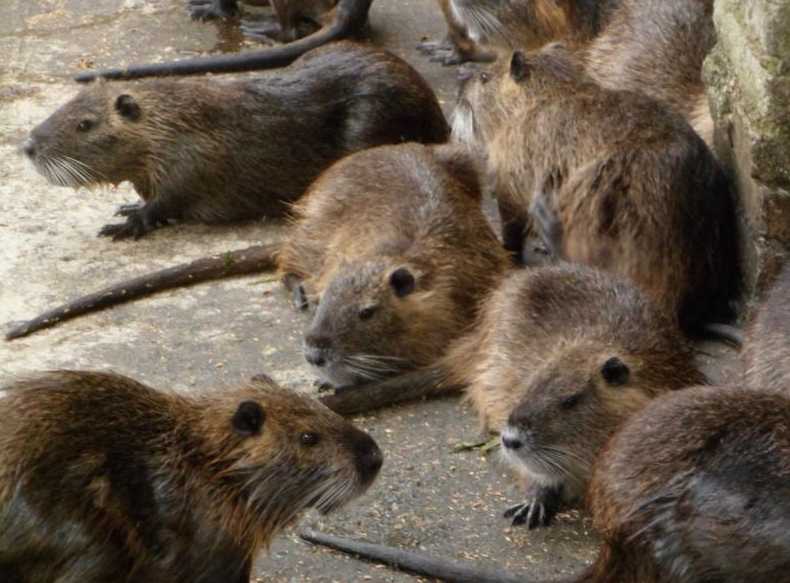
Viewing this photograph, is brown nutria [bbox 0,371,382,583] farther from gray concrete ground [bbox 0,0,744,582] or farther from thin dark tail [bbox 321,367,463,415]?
thin dark tail [bbox 321,367,463,415]

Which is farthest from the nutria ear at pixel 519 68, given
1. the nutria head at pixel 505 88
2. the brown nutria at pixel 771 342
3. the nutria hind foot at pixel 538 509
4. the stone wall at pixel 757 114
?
the nutria hind foot at pixel 538 509

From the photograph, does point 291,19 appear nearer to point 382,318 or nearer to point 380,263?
point 380,263

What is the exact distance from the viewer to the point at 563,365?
5.09 metres

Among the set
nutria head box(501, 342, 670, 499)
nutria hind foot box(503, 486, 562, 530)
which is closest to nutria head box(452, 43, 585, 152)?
nutria head box(501, 342, 670, 499)

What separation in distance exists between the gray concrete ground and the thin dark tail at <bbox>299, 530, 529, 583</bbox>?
0.04 meters

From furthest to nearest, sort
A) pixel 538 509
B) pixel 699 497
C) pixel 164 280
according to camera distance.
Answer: pixel 164 280, pixel 538 509, pixel 699 497

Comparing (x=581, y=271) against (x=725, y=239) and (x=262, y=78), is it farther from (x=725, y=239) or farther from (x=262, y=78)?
(x=262, y=78)

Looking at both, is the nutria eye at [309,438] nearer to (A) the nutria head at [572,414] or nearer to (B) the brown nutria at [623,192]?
(A) the nutria head at [572,414]

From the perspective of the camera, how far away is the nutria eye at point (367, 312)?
231 inches

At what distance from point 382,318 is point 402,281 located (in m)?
0.14

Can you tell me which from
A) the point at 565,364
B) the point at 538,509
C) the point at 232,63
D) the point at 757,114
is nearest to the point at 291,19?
the point at 232,63

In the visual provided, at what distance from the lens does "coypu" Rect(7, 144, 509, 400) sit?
5871 mm

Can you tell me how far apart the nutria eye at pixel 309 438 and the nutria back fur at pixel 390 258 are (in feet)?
3.88

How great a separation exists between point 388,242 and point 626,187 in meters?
0.82
